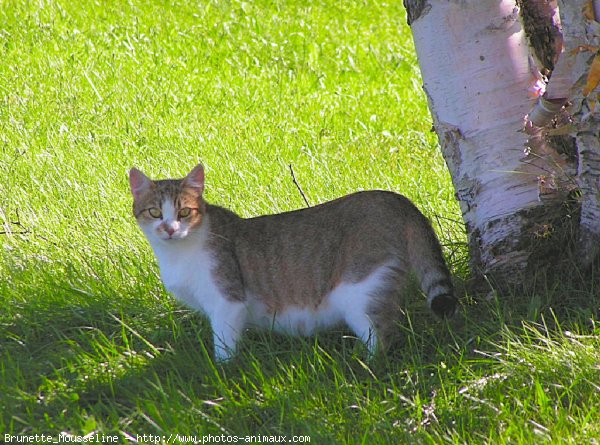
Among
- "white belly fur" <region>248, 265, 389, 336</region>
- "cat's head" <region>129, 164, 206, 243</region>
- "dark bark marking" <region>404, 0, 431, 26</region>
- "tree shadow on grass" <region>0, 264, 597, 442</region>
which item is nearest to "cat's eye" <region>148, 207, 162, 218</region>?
"cat's head" <region>129, 164, 206, 243</region>

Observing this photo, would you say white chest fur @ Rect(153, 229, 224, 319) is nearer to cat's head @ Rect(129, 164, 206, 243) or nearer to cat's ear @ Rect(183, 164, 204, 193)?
cat's head @ Rect(129, 164, 206, 243)

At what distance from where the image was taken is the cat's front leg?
13.1ft

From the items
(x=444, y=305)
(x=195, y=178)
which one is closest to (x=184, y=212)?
(x=195, y=178)

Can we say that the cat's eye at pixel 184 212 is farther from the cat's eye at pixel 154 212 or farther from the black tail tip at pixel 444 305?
the black tail tip at pixel 444 305

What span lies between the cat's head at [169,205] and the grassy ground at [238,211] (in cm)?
40

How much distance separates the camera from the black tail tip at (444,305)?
3.84 m

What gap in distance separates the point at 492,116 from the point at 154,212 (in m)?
1.50

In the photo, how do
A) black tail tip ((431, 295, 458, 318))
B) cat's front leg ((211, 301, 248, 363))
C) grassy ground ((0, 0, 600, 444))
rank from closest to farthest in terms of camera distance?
grassy ground ((0, 0, 600, 444)) → black tail tip ((431, 295, 458, 318)) → cat's front leg ((211, 301, 248, 363))

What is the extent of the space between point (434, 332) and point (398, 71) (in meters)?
5.63

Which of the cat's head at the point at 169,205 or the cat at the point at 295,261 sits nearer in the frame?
the cat at the point at 295,261

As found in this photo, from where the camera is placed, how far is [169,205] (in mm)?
4141

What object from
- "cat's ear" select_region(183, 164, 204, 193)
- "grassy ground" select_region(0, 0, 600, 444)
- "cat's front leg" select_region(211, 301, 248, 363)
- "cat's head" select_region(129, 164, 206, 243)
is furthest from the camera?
"cat's ear" select_region(183, 164, 204, 193)

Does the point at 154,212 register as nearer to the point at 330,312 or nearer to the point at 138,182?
the point at 138,182

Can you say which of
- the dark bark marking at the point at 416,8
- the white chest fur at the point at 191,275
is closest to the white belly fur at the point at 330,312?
the white chest fur at the point at 191,275
